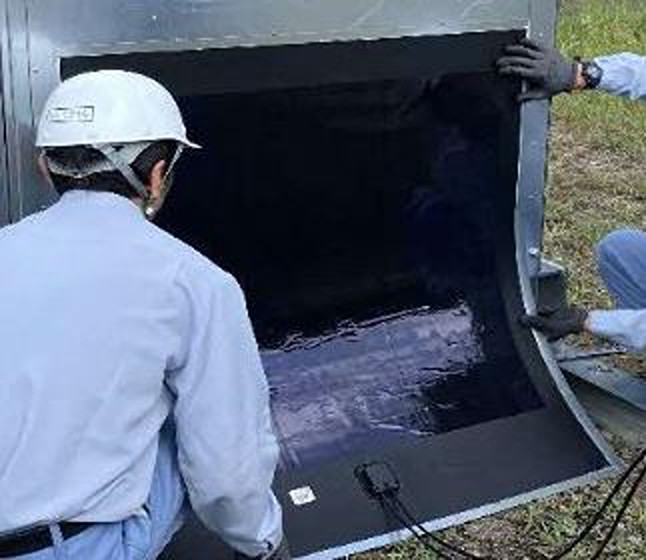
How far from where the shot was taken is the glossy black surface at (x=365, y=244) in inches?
A: 131

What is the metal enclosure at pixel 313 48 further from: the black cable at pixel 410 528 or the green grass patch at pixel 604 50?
the green grass patch at pixel 604 50

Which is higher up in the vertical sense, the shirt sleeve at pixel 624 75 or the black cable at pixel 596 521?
the shirt sleeve at pixel 624 75

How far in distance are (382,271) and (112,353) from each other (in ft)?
5.66

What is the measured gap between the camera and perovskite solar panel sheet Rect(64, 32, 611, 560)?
10.7ft

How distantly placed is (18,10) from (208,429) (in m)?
1.18

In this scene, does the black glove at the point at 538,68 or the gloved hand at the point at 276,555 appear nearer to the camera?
the gloved hand at the point at 276,555

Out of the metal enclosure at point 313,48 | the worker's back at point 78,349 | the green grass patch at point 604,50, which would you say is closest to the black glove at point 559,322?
the metal enclosure at point 313,48

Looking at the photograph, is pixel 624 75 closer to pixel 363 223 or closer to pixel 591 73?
pixel 591 73

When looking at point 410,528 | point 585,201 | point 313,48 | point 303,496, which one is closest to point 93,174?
point 313,48

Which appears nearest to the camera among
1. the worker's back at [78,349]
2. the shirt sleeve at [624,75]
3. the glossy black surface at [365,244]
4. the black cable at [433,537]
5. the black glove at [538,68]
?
the worker's back at [78,349]

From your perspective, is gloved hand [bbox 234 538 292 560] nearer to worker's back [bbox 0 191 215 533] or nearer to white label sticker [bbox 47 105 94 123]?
worker's back [bbox 0 191 215 533]

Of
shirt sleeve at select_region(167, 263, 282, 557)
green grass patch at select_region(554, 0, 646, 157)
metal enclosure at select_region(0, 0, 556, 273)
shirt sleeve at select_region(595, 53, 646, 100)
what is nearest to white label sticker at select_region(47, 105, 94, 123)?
shirt sleeve at select_region(167, 263, 282, 557)

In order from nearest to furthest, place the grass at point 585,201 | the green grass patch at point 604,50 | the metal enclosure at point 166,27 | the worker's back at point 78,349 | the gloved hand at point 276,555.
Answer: the worker's back at point 78,349
the gloved hand at point 276,555
the metal enclosure at point 166,27
the grass at point 585,201
the green grass patch at point 604,50

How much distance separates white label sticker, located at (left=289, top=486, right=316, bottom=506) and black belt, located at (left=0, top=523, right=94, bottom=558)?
1124 mm
